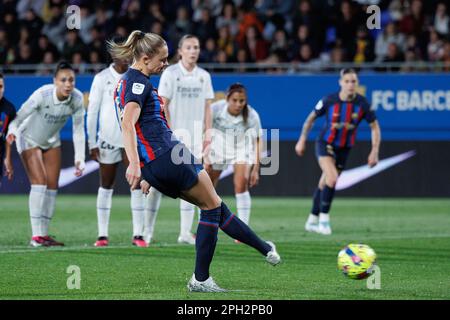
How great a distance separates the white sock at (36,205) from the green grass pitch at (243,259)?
9.0 inches

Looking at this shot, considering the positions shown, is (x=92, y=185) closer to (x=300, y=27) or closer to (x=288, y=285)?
(x=300, y=27)

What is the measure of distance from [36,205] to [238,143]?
2706mm

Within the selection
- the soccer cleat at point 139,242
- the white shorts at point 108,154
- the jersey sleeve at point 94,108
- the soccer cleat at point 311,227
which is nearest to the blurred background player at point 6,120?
the jersey sleeve at point 94,108

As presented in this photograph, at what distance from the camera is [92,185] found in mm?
19047

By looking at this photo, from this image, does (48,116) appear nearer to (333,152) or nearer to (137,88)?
(137,88)

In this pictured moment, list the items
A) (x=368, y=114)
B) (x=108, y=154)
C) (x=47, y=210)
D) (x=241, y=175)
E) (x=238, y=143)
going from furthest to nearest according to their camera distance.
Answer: (x=368, y=114), (x=238, y=143), (x=241, y=175), (x=47, y=210), (x=108, y=154)

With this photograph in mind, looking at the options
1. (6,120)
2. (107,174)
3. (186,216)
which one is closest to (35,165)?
(6,120)

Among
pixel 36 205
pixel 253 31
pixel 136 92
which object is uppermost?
pixel 253 31

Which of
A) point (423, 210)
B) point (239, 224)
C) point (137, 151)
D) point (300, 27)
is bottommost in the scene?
point (423, 210)

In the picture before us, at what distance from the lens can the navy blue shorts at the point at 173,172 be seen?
23.6 ft

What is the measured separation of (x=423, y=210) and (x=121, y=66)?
7260 millimetres

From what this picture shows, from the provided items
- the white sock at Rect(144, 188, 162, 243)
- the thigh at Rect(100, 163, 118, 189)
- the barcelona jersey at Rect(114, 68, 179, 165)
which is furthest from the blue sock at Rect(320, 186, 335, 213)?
the barcelona jersey at Rect(114, 68, 179, 165)

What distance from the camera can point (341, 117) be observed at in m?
13.5
